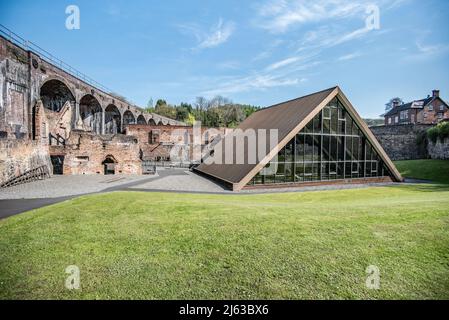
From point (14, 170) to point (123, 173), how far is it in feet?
29.9

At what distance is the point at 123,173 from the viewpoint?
24844mm

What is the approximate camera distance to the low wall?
51.1 feet

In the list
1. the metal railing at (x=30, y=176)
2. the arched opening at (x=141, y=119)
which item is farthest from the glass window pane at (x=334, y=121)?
the arched opening at (x=141, y=119)

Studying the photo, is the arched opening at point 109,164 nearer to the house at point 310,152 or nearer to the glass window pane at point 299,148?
the house at point 310,152

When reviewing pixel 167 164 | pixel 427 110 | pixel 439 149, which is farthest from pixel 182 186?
pixel 427 110

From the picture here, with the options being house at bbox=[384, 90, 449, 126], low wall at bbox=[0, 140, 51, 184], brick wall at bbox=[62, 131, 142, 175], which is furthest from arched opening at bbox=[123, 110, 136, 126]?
house at bbox=[384, 90, 449, 126]

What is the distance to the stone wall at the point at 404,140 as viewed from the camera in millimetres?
38906

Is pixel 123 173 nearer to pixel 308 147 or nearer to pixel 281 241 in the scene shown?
pixel 308 147

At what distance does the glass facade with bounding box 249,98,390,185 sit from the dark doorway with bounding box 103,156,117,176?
15.3 metres

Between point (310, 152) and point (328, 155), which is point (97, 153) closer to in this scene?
point (310, 152)

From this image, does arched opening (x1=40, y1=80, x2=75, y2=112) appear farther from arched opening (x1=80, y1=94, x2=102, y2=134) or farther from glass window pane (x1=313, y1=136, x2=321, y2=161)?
glass window pane (x1=313, y1=136, x2=321, y2=161)

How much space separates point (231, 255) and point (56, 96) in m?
30.4

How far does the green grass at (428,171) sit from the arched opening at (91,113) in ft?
130
